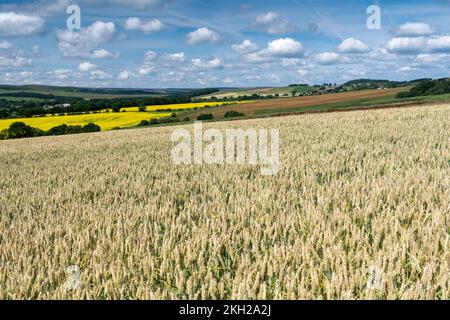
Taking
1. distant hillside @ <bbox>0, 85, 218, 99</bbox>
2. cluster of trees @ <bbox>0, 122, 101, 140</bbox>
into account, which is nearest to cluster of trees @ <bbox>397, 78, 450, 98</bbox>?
cluster of trees @ <bbox>0, 122, 101, 140</bbox>

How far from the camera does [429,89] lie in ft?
226

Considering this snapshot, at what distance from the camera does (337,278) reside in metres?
3.06

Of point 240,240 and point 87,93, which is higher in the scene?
point 87,93

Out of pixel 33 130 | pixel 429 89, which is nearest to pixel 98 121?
pixel 33 130

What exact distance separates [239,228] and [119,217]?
1659 mm

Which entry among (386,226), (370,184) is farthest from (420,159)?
(386,226)

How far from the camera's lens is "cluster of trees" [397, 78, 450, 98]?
64688mm

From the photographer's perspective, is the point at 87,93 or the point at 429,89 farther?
the point at 87,93

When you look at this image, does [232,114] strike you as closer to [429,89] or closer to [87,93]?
[429,89]

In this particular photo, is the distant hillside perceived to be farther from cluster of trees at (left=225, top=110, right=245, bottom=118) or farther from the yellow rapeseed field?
cluster of trees at (left=225, top=110, right=245, bottom=118)

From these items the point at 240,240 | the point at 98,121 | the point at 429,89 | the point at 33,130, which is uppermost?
the point at 429,89

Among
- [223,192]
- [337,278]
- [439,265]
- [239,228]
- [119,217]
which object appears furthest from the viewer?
[223,192]

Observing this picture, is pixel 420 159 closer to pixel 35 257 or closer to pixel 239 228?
pixel 239 228

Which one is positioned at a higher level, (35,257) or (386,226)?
(386,226)
